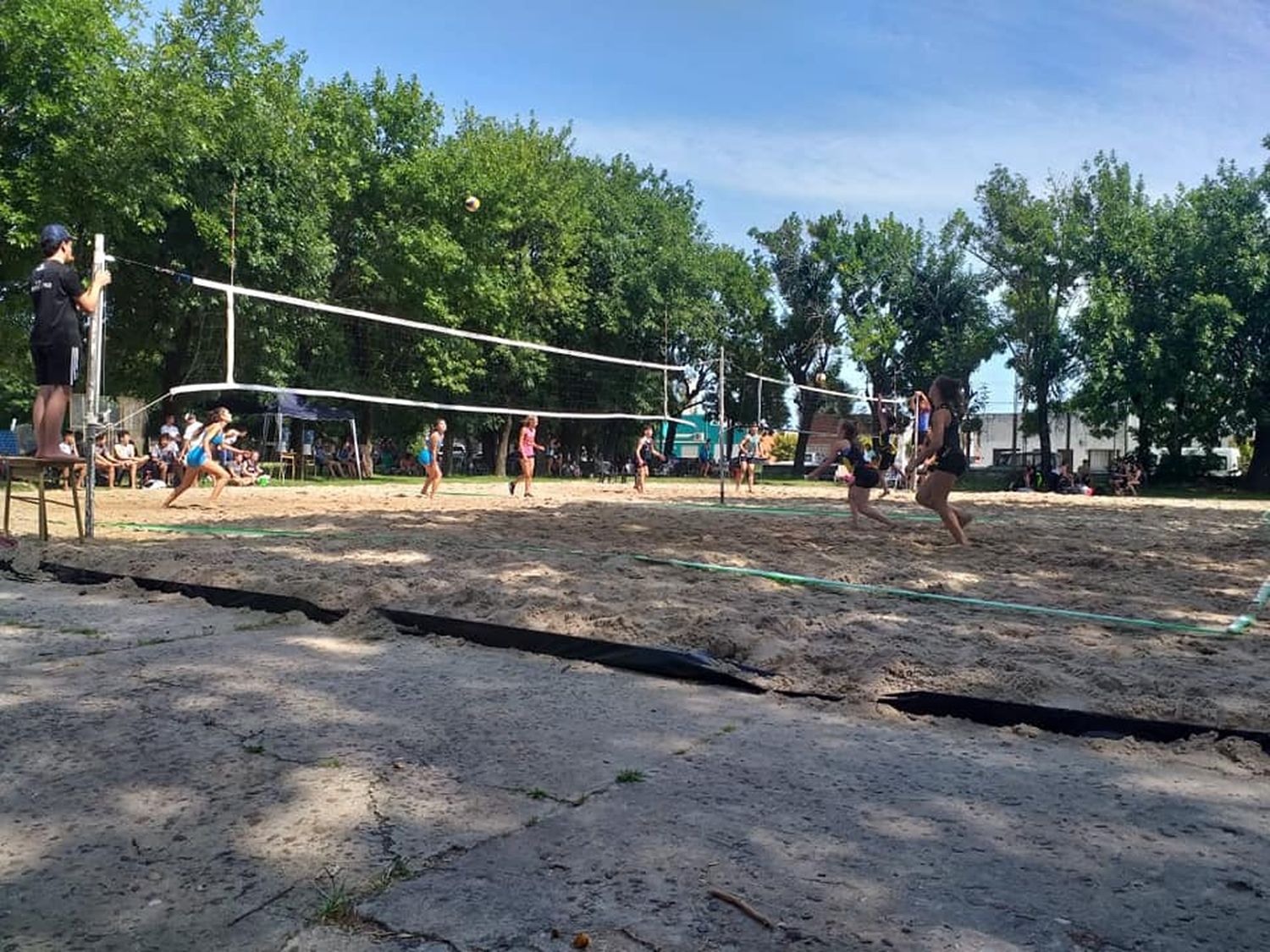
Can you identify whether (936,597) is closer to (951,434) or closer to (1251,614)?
(1251,614)

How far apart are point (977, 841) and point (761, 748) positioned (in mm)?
884

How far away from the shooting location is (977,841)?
8.23 ft

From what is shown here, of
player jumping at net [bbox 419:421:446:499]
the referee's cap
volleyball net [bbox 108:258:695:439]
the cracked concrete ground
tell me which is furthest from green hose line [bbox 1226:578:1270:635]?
player jumping at net [bbox 419:421:446:499]

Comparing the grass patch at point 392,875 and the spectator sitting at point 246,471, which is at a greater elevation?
the spectator sitting at point 246,471

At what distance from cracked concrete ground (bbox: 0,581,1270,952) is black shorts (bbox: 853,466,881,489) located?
25.0 ft

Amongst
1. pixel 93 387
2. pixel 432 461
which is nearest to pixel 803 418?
pixel 432 461

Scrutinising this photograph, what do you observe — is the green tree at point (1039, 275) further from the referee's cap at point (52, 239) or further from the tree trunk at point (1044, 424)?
the referee's cap at point (52, 239)

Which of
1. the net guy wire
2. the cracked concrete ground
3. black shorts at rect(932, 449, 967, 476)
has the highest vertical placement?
the net guy wire

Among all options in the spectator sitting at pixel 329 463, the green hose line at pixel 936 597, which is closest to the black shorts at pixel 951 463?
the green hose line at pixel 936 597

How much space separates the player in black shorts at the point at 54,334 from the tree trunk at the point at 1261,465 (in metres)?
34.9

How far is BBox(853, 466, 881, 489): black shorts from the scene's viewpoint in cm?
1122

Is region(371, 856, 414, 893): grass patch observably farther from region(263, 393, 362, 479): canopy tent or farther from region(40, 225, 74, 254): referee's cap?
region(263, 393, 362, 479): canopy tent

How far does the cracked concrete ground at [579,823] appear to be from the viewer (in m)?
2.05

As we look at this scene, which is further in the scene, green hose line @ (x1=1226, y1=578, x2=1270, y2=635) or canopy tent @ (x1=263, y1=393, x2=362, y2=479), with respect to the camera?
canopy tent @ (x1=263, y1=393, x2=362, y2=479)
